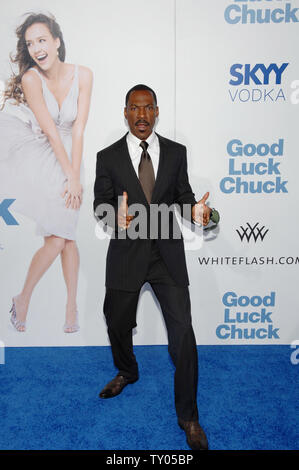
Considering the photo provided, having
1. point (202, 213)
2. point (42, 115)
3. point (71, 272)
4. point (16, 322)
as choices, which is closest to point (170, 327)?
point (202, 213)

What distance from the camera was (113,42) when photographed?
3.19 metres

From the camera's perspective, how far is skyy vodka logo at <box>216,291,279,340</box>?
11.9ft

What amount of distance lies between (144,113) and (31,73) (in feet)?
4.23

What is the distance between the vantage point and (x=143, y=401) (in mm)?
2824

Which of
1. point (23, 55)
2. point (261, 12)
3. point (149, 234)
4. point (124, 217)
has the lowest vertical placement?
point (149, 234)

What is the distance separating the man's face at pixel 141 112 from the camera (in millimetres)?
2580

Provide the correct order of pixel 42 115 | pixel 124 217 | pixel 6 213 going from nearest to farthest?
pixel 124 217 < pixel 42 115 < pixel 6 213

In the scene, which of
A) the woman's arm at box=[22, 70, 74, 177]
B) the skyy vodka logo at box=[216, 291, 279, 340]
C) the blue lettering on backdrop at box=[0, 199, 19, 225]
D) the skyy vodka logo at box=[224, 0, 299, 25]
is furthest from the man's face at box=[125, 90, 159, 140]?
A: the skyy vodka logo at box=[216, 291, 279, 340]

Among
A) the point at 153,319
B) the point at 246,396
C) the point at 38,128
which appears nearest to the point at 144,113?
the point at 38,128

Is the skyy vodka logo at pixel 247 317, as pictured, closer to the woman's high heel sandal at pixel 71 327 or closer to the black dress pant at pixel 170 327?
the black dress pant at pixel 170 327

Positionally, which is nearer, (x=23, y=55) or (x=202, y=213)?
(x=202, y=213)

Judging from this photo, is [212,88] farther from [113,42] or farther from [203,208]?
[203,208]

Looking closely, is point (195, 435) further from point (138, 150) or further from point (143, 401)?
point (138, 150)

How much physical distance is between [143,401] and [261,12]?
317 cm
